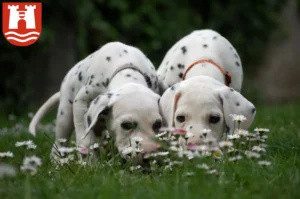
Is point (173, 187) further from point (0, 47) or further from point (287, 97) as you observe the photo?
point (287, 97)

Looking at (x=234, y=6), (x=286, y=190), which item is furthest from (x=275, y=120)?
(x=234, y=6)

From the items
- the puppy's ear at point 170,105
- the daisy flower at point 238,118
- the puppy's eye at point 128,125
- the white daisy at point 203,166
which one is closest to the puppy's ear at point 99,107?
the puppy's eye at point 128,125

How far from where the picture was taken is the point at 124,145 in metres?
5.13

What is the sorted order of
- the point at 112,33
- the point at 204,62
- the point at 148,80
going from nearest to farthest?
the point at 148,80
the point at 204,62
the point at 112,33

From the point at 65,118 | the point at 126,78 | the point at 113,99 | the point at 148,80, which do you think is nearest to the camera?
the point at 113,99

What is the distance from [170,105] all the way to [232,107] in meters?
0.55

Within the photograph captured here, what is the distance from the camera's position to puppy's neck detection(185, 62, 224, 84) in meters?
5.99

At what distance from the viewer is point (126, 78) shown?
18.8ft

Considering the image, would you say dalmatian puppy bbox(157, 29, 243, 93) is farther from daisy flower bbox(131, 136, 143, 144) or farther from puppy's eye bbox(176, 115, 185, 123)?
daisy flower bbox(131, 136, 143, 144)

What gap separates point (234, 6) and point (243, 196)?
13.8m

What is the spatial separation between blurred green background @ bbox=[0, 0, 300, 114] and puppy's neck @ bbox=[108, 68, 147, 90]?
257 inches

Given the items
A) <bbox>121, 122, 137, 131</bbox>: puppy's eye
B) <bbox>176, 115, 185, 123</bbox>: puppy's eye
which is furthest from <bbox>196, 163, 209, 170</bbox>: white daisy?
<bbox>121, 122, 137, 131</bbox>: puppy's eye

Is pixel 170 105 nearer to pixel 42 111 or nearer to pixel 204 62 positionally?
pixel 204 62

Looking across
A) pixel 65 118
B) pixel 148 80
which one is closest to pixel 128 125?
pixel 148 80
